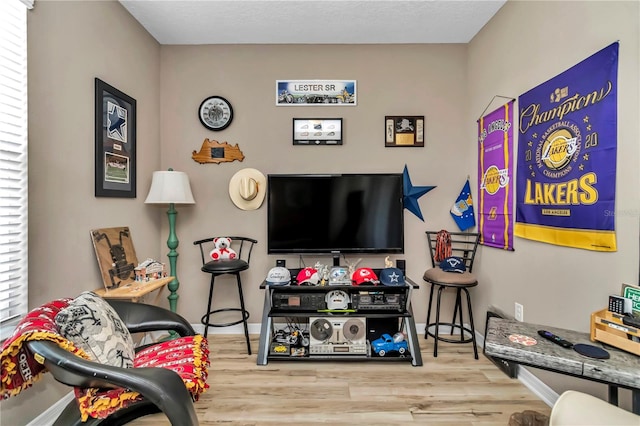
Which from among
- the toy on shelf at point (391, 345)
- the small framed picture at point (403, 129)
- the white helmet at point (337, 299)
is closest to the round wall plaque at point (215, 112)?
the small framed picture at point (403, 129)

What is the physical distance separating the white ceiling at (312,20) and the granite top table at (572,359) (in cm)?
229

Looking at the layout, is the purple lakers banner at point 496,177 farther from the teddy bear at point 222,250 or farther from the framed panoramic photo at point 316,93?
the teddy bear at point 222,250

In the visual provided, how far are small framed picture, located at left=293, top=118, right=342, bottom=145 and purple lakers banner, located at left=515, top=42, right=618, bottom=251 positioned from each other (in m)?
1.43

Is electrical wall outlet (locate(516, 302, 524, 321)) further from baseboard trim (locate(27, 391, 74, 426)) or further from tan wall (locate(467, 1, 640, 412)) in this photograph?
baseboard trim (locate(27, 391, 74, 426))

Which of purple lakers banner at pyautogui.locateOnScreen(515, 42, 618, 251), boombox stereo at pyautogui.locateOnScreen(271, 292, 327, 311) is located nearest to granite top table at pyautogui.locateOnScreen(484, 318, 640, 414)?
purple lakers banner at pyautogui.locateOnScreen(515, 42, 618, 251)

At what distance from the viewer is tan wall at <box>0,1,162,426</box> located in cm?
154

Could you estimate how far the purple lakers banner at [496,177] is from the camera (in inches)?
85.1

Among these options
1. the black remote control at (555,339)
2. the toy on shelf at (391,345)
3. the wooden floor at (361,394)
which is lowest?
the wooden floor at (361,394)

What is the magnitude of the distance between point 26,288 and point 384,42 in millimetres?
3105

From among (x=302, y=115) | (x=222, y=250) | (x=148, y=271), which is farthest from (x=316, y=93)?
(x=148, y=271)

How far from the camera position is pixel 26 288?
1484mm

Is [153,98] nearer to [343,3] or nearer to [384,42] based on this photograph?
[343,3]

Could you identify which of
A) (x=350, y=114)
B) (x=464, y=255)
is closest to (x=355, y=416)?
(x=464, y=255)

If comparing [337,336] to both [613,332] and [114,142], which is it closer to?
[613,332]
